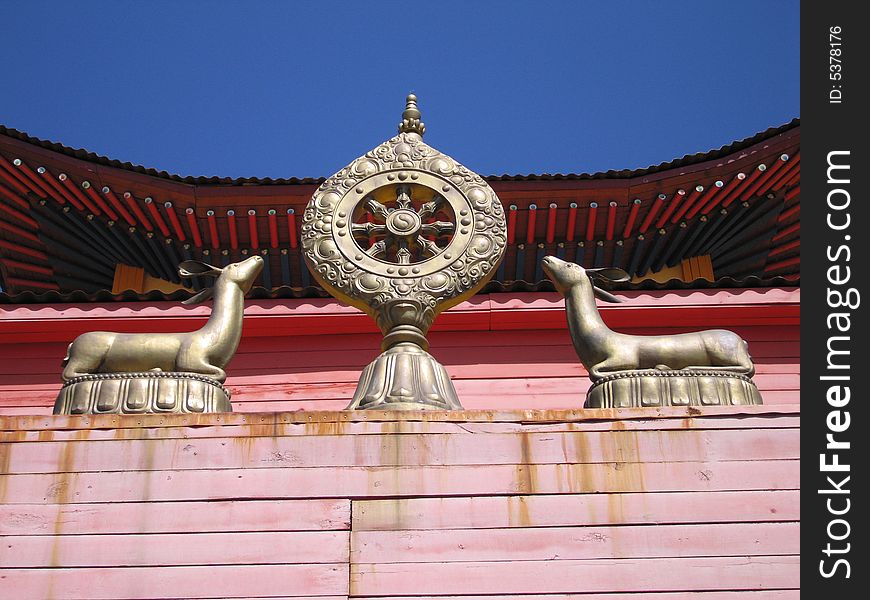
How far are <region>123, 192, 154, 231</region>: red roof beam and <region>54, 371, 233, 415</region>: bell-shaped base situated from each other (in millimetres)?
6506

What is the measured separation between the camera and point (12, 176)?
11.8 metres

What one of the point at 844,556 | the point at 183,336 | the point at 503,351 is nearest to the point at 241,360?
the point at 503,351

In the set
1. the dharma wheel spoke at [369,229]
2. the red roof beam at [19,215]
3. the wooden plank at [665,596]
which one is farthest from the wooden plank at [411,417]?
the red roof beam at [19,215]

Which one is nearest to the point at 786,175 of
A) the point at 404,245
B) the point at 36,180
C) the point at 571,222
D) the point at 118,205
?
the point at 571,222

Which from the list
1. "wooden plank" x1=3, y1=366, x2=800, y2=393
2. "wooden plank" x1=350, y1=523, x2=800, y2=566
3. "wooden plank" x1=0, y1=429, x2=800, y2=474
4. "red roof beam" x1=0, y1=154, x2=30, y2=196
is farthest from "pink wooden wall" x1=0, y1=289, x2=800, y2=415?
"wooden plank" x1=350, y1=523, x2=800, y2=566

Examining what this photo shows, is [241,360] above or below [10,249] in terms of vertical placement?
below

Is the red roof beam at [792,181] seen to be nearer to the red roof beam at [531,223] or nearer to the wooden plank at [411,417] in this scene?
the red roof beam at [531,223]

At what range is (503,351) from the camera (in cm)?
890

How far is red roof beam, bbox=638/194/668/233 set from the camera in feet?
38.5

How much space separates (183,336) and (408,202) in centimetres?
129

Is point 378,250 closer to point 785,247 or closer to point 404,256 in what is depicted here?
point 404,256

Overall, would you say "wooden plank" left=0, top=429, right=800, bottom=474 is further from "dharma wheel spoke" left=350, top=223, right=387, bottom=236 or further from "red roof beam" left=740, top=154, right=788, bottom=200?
"red roof beam" left=740, top=154, right=788, bottom=200

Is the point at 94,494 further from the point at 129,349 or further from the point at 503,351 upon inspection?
the point at 503,351

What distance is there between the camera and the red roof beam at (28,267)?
497 inches
